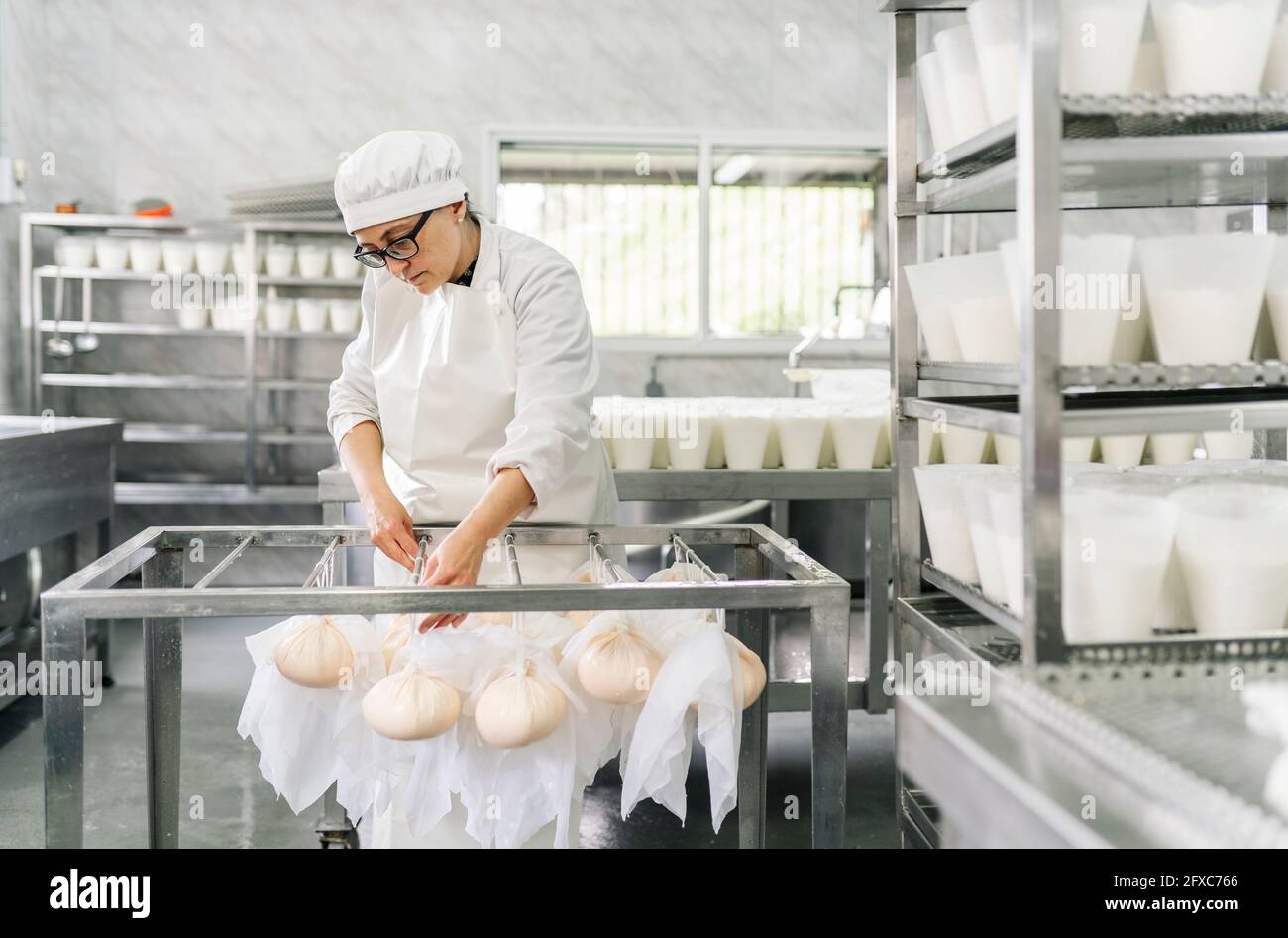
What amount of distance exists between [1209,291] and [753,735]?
1.02 m

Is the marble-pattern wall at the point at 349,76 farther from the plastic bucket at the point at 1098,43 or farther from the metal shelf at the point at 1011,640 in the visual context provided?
the plastic bucket at the point at 1098,43

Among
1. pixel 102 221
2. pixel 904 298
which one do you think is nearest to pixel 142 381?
pixel 102 221

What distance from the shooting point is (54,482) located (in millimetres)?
3467

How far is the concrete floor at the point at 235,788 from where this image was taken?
8.97 feet

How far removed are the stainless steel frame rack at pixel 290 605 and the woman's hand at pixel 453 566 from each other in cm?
14

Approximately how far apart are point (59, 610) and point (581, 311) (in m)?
1.00

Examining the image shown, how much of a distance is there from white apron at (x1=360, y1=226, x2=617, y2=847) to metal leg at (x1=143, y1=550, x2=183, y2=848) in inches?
13.9

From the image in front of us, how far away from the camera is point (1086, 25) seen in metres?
1.34

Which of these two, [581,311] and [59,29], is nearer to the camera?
[581,311]

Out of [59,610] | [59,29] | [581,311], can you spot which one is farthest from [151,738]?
[59,29]

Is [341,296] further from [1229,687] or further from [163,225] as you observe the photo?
[1229,687]

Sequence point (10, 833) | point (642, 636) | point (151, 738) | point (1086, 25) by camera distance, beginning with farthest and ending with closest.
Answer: point (10, 833), point (151, 738), point (642, 636), point (1086, 25)

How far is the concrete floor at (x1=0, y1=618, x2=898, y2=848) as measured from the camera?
2.73 m

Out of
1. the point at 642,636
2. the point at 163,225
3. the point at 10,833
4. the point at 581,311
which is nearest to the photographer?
the point at 642,636
